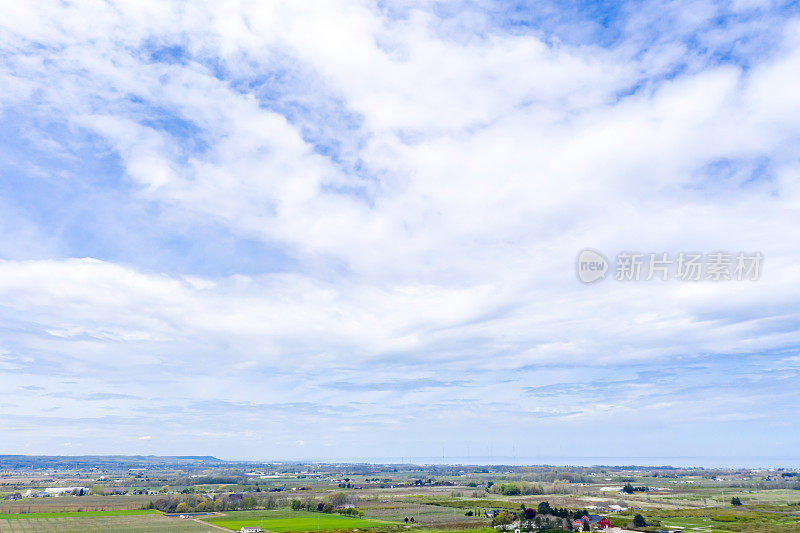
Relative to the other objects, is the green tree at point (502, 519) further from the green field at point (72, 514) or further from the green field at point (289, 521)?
the green field at point (72, 514)

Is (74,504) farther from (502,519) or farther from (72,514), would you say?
(502,519)

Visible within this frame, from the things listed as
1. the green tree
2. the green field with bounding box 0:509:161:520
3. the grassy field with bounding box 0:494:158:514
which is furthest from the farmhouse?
the grassy field with bounding box 0:494:158:514

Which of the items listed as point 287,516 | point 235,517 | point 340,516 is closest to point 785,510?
point 340,516

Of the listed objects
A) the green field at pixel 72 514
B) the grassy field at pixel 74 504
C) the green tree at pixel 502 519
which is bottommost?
the grassy field at pixel 74 504

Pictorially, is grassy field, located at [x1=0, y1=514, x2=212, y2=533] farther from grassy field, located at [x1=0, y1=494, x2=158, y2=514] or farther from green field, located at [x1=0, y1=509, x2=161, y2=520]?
grassy field, located at [x1=0, y1=494, x2=158, y2=514]

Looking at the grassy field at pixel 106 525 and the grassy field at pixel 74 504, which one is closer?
the grassy field at pixel 106 525

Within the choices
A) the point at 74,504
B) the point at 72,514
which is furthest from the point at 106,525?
the point at 74,504

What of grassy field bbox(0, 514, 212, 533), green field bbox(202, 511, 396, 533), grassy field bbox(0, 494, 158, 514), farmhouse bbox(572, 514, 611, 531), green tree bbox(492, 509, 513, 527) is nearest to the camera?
farmhouse bbox(572, 514, 611, 531)

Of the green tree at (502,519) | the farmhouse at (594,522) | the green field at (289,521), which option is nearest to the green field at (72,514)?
the green field at (289,521)


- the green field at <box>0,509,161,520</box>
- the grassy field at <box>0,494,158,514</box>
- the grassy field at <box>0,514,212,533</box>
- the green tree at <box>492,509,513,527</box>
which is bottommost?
the grassy field at <box>0,494,158,514</box>
